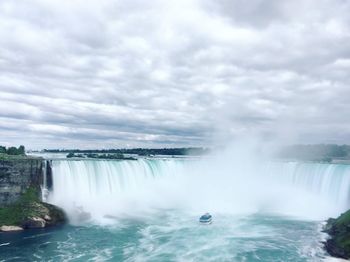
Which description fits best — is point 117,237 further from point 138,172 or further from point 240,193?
point 240,193

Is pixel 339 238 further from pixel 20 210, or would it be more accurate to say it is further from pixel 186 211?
pixel 20 210

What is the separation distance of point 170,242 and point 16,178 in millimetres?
16672

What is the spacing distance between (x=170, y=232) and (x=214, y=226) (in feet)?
16.8

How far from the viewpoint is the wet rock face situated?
3575 cm

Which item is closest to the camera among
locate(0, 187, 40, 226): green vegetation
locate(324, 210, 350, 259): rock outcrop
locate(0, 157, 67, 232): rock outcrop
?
locate(324, 210, 350, 259): rock outcrop

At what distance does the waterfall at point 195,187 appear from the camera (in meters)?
42.6

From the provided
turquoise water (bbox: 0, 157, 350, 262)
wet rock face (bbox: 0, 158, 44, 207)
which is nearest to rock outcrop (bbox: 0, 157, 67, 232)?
wet rock face (bbox: 0, 158, 44, 207)

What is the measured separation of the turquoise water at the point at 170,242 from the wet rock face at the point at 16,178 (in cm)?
496

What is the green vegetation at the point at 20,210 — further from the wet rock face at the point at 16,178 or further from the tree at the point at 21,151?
the tree at the point at 21,151

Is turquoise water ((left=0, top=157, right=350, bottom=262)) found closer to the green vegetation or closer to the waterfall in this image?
the waterfall

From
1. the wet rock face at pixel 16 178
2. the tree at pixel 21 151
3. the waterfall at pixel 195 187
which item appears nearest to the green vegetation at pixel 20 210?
the wet rock face at pixel 16 178

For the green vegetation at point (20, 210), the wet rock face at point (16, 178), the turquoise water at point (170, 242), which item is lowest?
the turquoise water at point (170, 242)

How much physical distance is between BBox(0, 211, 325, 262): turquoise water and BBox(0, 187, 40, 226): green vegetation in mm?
2068

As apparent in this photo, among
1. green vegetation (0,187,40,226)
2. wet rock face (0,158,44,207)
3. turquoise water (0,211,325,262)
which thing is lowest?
turquoise water (0,211,325,262)
